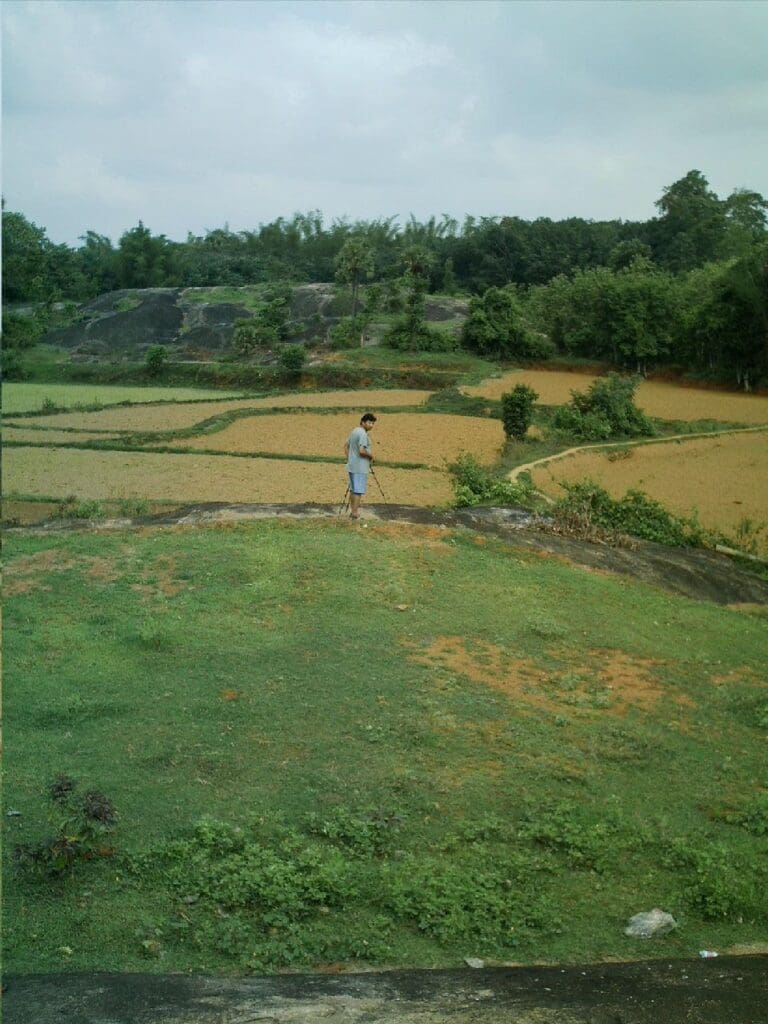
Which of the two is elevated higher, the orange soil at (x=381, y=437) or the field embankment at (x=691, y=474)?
the orange soil at (x=381, y=437)

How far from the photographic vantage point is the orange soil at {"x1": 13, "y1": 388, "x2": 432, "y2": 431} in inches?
835

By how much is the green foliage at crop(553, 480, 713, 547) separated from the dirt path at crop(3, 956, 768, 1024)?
908 cm

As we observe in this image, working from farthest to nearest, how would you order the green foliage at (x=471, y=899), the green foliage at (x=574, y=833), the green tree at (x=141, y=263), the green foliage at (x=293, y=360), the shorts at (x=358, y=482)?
the green tree at (x=141, y=263), the green foliage at (x=293, y=360), the shorts at (x=358, y=482), the green foliage at (x=574, y=833), the green foliage at (x=471, y=899)

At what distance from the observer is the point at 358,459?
11.4 meters

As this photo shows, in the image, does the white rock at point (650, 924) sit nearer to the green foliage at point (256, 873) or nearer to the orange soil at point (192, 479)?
the green foliage at point (256, 873)

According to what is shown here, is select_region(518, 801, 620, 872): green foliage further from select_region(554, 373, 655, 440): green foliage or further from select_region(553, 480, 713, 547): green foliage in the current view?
select_region(554, 373, 655, 440): green foliage

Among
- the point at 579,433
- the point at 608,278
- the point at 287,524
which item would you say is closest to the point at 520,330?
the point at 608,278

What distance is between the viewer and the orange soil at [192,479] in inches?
562

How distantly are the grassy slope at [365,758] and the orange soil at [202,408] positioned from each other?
461 inches

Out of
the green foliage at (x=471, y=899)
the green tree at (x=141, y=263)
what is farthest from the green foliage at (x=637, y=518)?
the green tree at (x=141, y=263)

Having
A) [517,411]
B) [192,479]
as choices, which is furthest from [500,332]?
[192,479]

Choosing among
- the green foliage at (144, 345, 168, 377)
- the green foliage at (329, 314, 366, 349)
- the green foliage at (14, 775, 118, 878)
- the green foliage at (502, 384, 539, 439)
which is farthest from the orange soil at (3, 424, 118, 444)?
the green foliage at (329, 314, 366, 349)

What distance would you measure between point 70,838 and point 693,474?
14671mm

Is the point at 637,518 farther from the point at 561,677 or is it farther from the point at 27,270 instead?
the point at 27,270
